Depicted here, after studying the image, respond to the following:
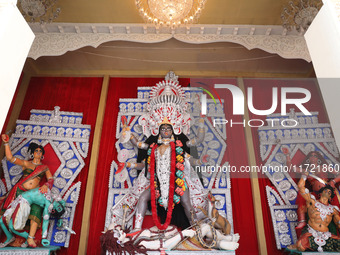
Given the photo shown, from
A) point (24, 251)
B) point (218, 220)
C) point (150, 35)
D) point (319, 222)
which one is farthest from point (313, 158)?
point (24, 251)

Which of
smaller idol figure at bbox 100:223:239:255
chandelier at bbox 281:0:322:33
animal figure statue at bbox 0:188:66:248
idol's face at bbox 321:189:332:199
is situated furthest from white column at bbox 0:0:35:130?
idol's face at bbox 321:189:332:199

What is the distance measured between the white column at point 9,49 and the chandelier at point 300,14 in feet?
12.4

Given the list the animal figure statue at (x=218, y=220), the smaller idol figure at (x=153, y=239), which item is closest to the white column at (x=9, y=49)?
the smaller idol figure at (x=153, y=239)

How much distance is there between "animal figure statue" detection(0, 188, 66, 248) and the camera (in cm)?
416

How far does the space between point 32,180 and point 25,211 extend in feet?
1.53

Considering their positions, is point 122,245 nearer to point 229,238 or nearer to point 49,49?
point 229,238

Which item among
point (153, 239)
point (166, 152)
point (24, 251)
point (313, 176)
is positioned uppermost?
point (166, 152)

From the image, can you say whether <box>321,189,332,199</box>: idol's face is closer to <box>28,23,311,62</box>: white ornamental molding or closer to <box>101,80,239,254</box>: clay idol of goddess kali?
<box>101,80,239,254</box>: clay idol of goddess kali

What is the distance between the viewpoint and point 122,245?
3.74m

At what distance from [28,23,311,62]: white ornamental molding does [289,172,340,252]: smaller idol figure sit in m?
2.39

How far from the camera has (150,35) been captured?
5.34 metres

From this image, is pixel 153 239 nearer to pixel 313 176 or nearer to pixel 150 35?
pixel 313 176

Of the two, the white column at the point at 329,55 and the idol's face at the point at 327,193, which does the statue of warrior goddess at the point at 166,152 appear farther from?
the white column at the point at 329,55

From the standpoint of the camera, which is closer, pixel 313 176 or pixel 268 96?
pixel 313 176
